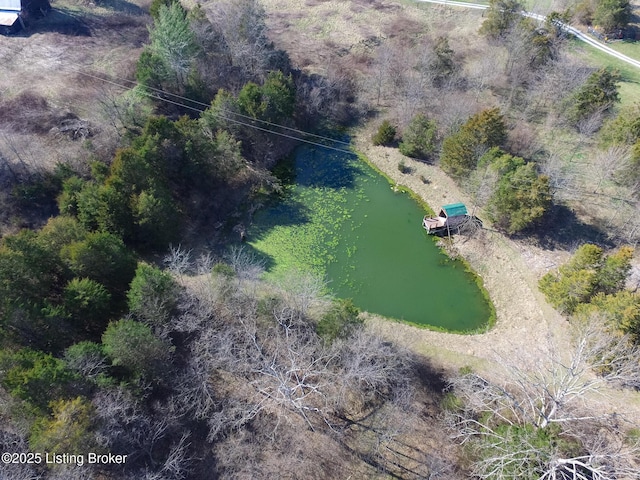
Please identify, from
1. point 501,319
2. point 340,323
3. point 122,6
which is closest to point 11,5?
point 122,6

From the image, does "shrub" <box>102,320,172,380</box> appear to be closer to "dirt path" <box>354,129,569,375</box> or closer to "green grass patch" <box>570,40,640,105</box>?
"dirt path" <box>354,129,569,375</box>

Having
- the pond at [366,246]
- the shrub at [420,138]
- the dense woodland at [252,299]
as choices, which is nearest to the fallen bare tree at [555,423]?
the dense woodland at [252,299]

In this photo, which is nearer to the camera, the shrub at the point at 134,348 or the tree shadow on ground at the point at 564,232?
the shrub at the point at 134,348

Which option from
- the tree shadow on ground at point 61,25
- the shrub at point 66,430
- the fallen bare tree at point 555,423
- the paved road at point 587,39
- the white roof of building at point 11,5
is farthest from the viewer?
the paved road at point 587,39

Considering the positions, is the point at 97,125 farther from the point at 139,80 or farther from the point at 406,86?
the point at 406,86

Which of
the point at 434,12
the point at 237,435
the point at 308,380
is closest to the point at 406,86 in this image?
the point at 434,12

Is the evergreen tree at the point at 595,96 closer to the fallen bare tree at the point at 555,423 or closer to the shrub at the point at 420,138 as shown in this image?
the shrub at the point at 420,138
